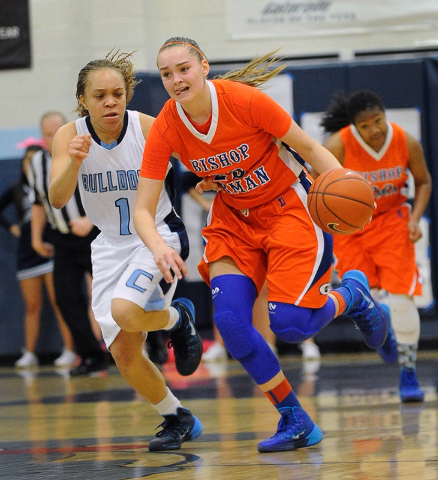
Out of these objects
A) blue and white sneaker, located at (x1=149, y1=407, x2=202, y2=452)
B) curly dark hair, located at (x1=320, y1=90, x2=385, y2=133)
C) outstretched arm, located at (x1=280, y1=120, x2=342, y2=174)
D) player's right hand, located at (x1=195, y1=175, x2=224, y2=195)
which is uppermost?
curly dark hair, located at (x1=320, y1=90, x2=385, y2=133)

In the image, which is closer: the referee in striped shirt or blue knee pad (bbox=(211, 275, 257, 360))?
blue knee pad (bbox=(211, 275, 257, 360))

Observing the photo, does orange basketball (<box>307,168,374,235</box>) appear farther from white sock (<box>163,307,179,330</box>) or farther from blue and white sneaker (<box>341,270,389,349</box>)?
white sock (<box>163,307,179,330</box>)

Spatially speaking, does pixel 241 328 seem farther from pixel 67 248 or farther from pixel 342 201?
pixel 67 248

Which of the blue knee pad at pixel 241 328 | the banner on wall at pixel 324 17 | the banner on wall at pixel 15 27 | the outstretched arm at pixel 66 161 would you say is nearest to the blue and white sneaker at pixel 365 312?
Answer: the blue knee pad at pixel 241 328

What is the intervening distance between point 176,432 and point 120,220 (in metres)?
A: 0.95

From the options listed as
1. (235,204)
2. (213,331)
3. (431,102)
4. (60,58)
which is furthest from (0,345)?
(235,204)

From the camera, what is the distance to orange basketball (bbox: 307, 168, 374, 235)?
134 inches

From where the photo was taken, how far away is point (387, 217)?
5246mm

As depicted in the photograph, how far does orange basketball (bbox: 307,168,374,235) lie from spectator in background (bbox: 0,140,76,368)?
521 centimetres

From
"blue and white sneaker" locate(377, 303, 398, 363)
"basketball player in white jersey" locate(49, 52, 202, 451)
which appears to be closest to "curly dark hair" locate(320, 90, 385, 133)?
"blue and white sneaker" locate(377, 303, 398, 363)

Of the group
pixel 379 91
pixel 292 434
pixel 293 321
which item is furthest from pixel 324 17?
pixel 292 434

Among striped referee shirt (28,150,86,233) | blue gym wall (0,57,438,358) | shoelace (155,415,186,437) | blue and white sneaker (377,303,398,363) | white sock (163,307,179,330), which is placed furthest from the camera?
blue gym wall (0,57,438,358)

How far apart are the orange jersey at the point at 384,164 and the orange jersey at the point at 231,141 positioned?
172 centimetres

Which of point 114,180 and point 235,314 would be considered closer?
point 235,314
